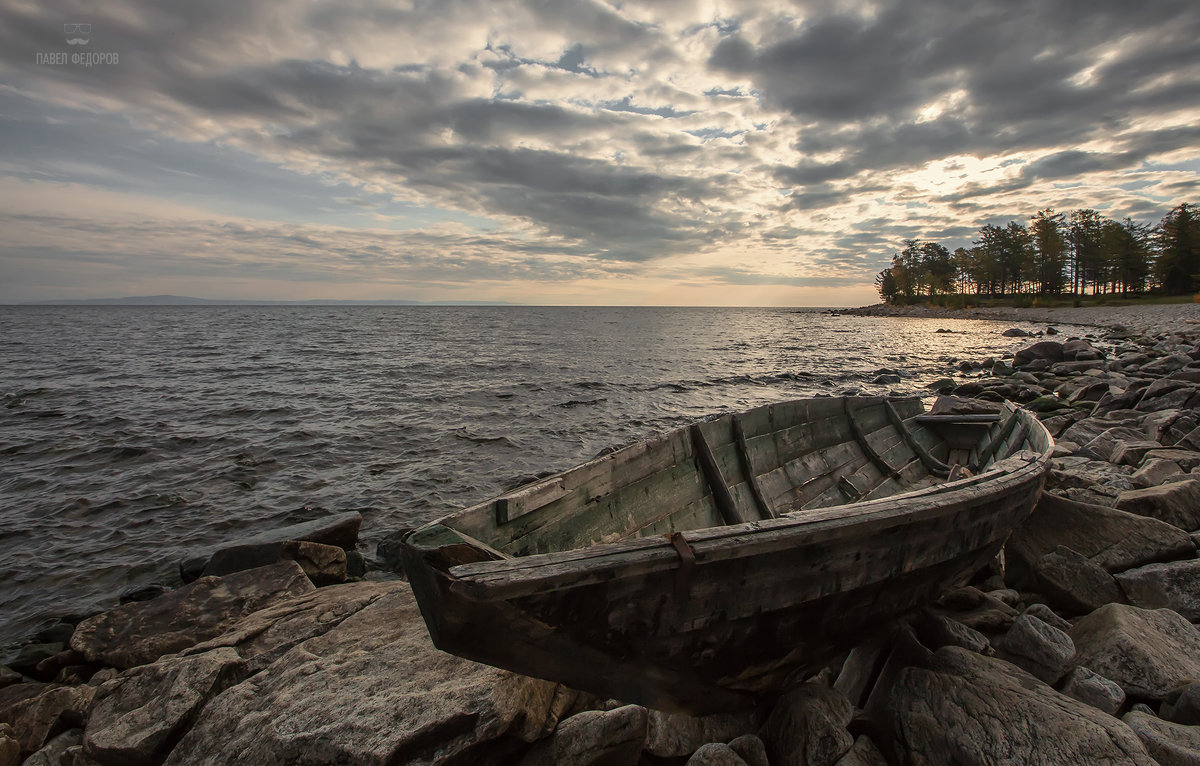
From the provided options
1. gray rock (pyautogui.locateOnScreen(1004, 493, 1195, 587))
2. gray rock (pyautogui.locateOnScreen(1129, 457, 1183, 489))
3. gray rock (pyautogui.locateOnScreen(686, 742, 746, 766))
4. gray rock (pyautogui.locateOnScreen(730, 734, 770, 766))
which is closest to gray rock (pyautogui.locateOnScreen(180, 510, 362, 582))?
gray rock (pyautogui.locateOnScreen(686, 742, 746, 766))

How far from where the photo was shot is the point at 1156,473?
6.85 m

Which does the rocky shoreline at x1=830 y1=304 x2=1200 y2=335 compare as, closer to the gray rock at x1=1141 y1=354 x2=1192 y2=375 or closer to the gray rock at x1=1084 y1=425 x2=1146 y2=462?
the gray rock at x1=1141 y1=354 x2=1192 y2=375

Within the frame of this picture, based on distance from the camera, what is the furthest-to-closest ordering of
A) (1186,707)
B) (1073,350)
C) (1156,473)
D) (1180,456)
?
(1073,350)
(1180,456)
(1156,473)
(1186,707)

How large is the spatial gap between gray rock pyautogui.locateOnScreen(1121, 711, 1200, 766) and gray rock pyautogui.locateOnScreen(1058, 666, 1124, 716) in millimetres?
191

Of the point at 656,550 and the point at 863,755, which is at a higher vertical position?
the point at 656,550

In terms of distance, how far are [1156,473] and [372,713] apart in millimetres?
9147

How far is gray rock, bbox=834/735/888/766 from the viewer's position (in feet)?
9.92

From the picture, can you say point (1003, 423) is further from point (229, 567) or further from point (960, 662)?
point (229, 567)

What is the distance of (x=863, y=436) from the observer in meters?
7.75

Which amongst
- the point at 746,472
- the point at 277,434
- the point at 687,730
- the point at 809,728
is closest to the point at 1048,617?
the point at 809,728

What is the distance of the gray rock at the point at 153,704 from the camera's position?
3.52 m

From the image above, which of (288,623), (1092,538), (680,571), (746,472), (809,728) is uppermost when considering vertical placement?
(680,571)

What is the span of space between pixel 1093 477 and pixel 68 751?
10955 mm

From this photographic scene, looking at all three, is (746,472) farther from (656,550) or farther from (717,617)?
(656,550)
